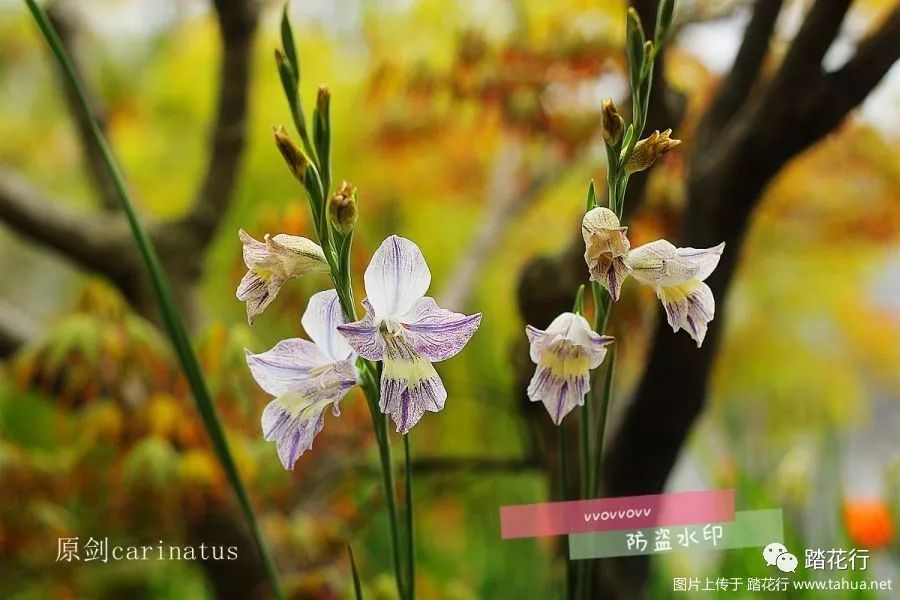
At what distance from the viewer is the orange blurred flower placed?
2.34 ft

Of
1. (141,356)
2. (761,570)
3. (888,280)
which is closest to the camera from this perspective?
(761,570)

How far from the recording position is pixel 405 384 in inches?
13.9

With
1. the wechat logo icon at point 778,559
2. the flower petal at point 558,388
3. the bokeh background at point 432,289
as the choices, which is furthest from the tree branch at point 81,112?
Result: the wechat logo icon at point 778,559

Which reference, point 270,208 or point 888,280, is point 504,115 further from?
point 888,280

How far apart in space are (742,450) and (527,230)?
0.36 meters

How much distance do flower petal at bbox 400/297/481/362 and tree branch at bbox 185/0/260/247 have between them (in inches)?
20.7

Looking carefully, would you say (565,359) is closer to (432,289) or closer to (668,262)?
(668,262)

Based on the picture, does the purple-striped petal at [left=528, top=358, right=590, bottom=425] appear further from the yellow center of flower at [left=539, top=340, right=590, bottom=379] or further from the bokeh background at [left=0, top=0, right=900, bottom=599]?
the bokeh background at [left=0, top=0, right=900, bottom=599]

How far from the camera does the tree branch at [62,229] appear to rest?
82 cm

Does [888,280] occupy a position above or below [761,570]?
above

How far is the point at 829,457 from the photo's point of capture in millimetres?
840

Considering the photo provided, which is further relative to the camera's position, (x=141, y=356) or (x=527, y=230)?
(x=527, y=230)

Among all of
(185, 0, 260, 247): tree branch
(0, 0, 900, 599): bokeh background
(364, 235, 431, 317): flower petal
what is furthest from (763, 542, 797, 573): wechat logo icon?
(185, 0, 260, 247): tree branch

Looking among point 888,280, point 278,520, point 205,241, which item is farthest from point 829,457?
point 205,241
